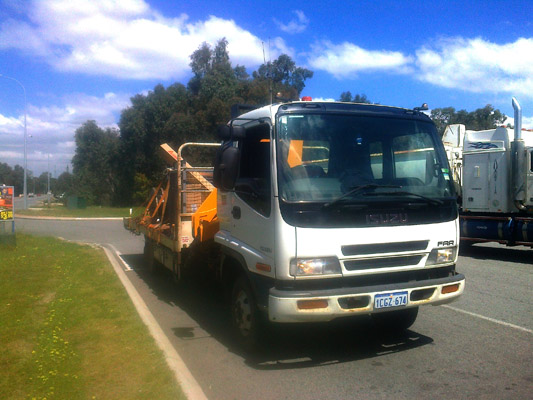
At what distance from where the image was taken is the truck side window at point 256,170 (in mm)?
5113

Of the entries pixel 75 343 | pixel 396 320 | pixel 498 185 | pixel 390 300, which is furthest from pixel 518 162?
pixel 75 343

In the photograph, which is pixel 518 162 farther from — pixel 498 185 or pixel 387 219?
pixel 387 219

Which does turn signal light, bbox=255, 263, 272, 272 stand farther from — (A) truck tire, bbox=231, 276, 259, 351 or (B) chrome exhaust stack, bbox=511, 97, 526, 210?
(B) chrome exhaust stack, bbox=511, 97, 526, 210

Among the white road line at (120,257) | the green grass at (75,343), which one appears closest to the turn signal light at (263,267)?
the green grass at (75,343)

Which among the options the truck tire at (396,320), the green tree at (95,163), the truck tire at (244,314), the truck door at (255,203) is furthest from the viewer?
the green tree at (95,163)

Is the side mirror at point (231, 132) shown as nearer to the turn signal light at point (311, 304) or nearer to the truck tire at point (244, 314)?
the truck tire at point (244, 314)

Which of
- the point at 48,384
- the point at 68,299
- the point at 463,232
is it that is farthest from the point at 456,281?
the point at 463,232

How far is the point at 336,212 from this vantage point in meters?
4.82

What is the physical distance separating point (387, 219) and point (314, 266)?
920 mm

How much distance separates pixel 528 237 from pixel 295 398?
10125 millimetres

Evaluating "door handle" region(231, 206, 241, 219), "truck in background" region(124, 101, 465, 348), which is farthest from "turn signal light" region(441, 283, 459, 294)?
"door handle" region(231, 206, 241, 219)

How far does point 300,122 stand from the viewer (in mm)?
5164

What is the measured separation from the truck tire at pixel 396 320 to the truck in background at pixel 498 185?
22.4 ft

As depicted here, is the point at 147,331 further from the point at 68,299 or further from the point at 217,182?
the point at 68,299
